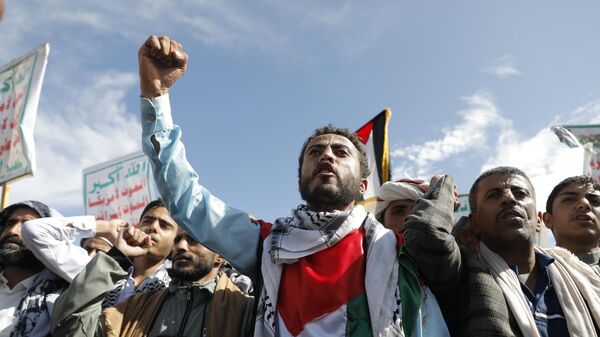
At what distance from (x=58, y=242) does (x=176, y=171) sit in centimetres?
122

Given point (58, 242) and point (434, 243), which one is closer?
point (434, 243)

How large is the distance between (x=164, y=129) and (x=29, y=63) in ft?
18.9

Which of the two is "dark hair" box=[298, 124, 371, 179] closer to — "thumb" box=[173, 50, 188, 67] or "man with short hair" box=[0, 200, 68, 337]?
"thumb" box=[173, 50, 188, 67]

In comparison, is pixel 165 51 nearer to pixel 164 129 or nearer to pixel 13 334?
pixel 164 129

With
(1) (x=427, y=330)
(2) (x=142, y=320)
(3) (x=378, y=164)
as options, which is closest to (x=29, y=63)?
(3) (x=378, y=164)

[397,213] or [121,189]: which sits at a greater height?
[121,189]

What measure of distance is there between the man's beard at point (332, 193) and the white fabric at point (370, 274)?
0.12 metres

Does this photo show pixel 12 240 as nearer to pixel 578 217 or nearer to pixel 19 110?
pixel 578 217

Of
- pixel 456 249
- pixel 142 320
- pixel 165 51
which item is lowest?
pixel 142 320

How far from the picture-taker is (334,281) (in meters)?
2.23

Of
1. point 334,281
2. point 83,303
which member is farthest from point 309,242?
point 83,303

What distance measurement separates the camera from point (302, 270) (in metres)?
2.32

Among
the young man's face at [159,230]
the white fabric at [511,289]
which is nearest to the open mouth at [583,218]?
the white fabric at [511,289]

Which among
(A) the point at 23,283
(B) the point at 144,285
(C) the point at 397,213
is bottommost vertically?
(A) the point at 23,283
